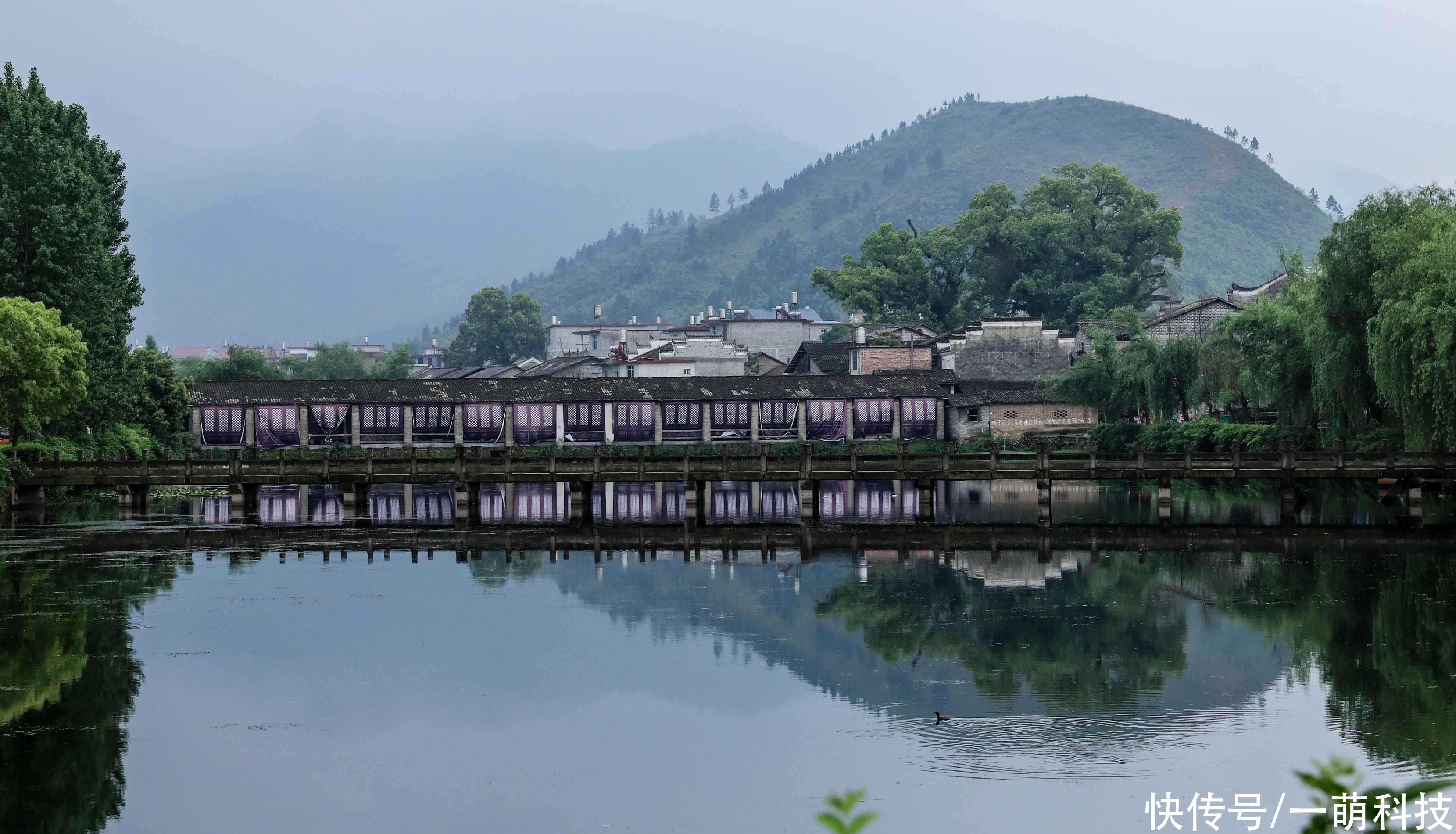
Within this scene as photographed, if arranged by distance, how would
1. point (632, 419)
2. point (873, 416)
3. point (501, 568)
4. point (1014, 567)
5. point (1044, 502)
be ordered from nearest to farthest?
point (1014, 567)
point (501, 568)
point (1044, 502)
point (632, 419)
point (873, 416)

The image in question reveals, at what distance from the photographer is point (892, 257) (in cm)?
12638

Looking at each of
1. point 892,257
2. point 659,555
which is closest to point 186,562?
point 659,555

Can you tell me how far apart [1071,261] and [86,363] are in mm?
86717

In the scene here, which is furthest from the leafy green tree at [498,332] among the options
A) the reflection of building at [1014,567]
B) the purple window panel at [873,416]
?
the reflection of building at [1014,567]

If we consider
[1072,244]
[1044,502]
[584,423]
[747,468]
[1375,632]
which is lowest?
[1375,632]

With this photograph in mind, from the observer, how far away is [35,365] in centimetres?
4894

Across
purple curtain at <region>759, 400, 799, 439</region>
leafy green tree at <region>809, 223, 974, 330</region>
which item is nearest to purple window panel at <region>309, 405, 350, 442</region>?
purple curtain at <region>759, 400, 799, 439</region>

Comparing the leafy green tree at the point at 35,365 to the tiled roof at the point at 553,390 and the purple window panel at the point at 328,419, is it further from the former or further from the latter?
the purple window panel at the point at 328,419

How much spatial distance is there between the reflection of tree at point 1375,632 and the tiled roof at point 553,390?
4079 cm

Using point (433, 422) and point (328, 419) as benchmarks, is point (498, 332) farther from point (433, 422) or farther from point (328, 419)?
point (328, 419)

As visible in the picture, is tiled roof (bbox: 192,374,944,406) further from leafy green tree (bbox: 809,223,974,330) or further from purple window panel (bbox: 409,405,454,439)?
leafy green tree (bbox: 809,223,974,330)

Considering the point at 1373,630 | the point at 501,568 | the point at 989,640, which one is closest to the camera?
the point at 989,640

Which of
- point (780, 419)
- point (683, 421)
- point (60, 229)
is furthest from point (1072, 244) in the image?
point (60, 229)

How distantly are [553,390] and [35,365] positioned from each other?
32.0m
